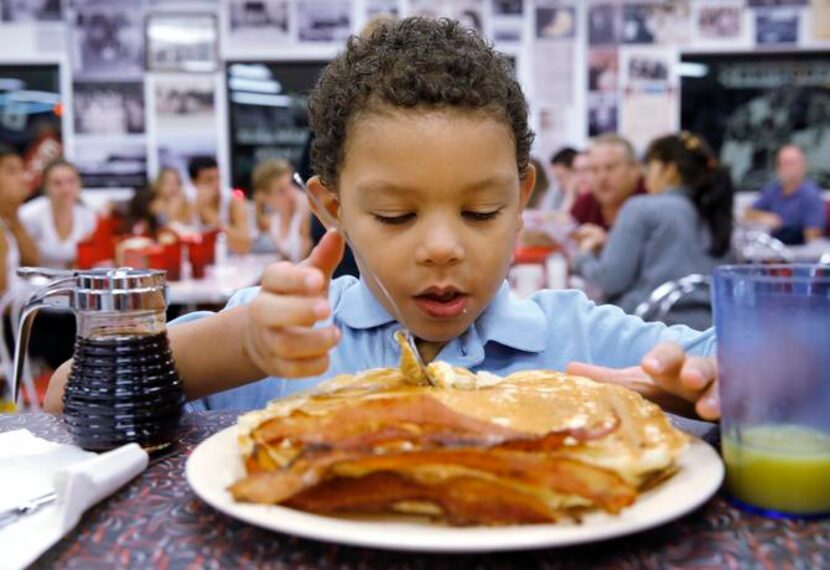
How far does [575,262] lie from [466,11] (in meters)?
3.93

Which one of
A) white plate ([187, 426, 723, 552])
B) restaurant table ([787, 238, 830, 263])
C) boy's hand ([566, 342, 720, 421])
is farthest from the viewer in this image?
restaurant table ([787, 238, 830, 263])

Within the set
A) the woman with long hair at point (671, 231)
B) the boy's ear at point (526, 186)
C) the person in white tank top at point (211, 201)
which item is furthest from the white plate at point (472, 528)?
the person in white tank top at point (211, 201)

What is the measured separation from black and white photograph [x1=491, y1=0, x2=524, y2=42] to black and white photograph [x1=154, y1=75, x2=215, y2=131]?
2.56m

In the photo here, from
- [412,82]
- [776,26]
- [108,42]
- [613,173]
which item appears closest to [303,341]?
[412,82]

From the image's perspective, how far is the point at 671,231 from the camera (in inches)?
152

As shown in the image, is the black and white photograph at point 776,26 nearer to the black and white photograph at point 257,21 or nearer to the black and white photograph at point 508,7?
the black and white photograph at point 508,7

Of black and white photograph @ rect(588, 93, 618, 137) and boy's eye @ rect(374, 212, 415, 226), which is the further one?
black and white photograph @ rect(588, 93, 618, 137)

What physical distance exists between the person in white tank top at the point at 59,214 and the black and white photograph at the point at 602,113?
430cm

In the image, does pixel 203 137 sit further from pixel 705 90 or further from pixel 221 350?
pixel 221 350

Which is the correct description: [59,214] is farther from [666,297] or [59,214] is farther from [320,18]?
[666,297]

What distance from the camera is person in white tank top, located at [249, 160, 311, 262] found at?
245 inches

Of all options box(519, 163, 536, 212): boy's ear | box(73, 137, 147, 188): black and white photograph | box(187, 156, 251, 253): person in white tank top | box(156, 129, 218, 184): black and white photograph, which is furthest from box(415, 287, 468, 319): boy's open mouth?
box(73, 137, 147, 188): black and white photograph

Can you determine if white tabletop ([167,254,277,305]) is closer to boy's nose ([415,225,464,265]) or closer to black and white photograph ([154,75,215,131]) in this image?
boy's nose ([415,225,464,265])

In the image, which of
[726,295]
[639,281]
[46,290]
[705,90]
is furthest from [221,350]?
[705,90]
